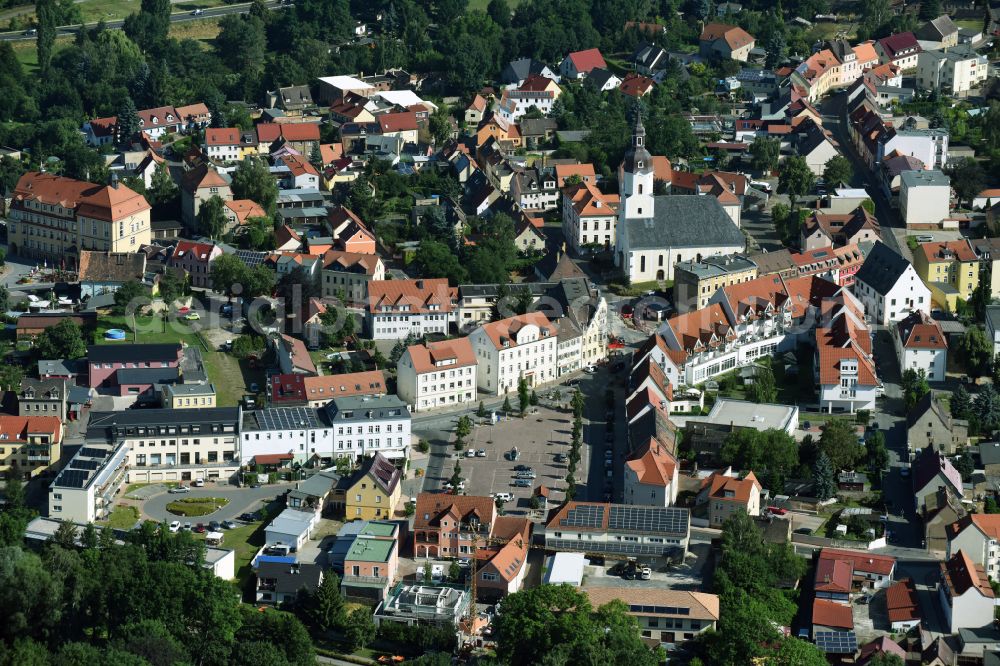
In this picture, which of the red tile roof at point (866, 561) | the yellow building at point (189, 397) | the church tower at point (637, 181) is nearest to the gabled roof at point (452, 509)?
the red tile roof at point (866, 561)

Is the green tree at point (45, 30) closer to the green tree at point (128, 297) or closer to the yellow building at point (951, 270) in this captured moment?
the green tree at point (128, 297)

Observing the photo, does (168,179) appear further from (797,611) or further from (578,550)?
(797,611)

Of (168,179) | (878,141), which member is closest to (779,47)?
(878,141)

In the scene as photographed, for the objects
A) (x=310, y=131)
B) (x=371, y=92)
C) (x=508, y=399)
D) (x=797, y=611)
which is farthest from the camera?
(x=371, y=92)

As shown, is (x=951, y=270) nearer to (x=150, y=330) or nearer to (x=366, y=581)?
(x=150, y=330)

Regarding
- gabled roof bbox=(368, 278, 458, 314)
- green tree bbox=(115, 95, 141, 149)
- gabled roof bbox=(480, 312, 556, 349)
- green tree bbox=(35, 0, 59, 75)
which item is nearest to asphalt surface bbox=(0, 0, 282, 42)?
green tree bbox=(35, 0, 59, 75)

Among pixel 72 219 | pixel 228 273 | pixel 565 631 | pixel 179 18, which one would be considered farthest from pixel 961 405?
pixel 179 18
